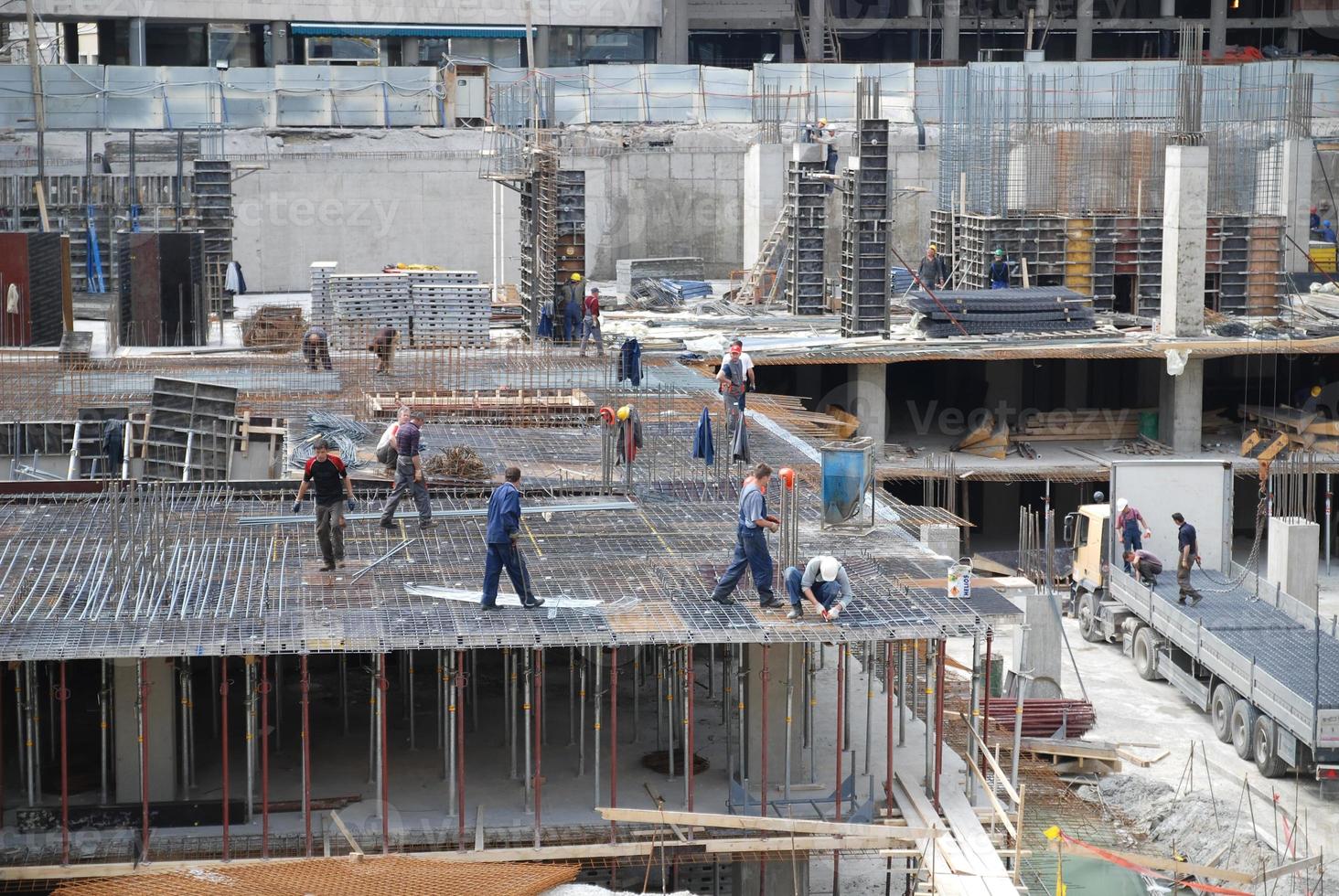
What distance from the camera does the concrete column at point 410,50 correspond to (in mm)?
66250

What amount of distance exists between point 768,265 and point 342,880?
3243cm

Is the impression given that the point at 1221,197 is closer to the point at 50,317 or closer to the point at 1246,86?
the point at 1246,86

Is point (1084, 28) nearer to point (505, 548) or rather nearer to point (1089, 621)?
point (1089, 621)

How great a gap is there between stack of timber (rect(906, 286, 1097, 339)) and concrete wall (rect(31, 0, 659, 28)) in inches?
1116

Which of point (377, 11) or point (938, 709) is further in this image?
point (377, 11)

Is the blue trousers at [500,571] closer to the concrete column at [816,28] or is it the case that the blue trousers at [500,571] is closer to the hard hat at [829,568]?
the hard hat at [829,568]

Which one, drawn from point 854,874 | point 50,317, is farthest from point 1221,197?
point 854,874

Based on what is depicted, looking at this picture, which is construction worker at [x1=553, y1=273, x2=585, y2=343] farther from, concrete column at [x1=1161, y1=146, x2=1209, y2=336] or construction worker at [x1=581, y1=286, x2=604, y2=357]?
concrete column at [x1=1161, y1=146, x2=1209, y2=336]

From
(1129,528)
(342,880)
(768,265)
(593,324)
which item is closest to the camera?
(342,880)

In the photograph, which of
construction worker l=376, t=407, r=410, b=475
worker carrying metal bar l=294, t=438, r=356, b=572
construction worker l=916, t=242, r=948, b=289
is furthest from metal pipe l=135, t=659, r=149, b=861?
construction worker l=916, t=242, r=948, b=289

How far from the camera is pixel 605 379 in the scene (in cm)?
3281

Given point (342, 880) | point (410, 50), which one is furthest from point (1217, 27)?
point (342, 880)

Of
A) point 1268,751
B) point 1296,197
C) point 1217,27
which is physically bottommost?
point 1268,751

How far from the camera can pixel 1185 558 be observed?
27.8 m
